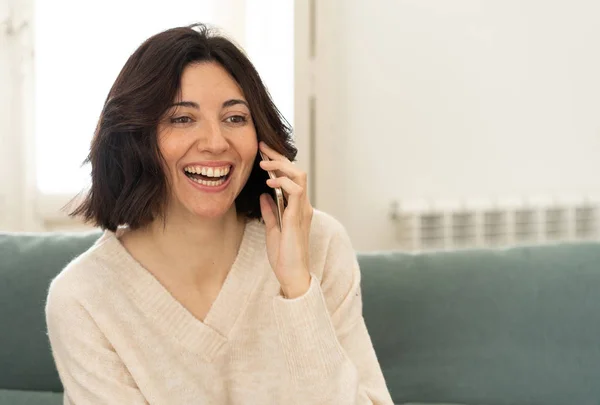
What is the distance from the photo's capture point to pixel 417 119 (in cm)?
302

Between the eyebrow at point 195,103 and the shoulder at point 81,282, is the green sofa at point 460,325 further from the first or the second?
the eyebrow at point 195,103

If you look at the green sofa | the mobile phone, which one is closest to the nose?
the mobile phone

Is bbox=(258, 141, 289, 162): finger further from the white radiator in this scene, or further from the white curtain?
the white radiator

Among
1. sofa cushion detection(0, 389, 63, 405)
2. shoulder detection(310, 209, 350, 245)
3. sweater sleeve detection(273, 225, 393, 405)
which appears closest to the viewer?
sweater sleeve detection(273, 225, 393, 405)

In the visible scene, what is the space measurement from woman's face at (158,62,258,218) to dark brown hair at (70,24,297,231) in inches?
0.7

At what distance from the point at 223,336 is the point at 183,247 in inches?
7.4

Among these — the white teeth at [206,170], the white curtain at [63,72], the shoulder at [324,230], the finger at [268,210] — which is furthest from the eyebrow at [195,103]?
the white curtain at [63,72]

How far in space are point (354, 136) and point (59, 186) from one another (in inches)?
41.2

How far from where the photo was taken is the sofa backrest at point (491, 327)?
72.8 inches

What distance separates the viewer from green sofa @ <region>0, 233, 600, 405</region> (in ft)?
6.07

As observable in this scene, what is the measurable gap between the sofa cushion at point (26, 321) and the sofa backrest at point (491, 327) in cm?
72

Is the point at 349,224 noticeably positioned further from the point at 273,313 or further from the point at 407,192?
the point at 273,313

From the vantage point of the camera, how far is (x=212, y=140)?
4.80 ft

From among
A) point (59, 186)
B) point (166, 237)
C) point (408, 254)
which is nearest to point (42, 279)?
point (166, 237)
